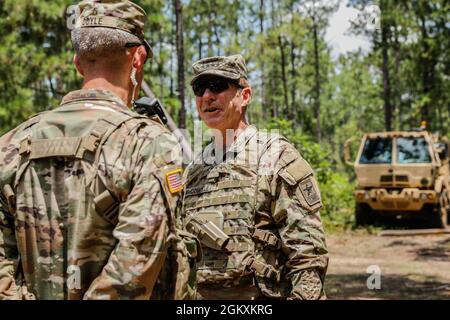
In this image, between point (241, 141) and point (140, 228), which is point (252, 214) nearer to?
point (241, 141)

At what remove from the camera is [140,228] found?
66.7 inches

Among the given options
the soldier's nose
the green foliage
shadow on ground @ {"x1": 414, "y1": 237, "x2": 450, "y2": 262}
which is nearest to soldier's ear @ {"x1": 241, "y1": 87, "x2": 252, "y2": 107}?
the soldier's nose

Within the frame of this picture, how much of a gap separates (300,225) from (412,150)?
11332 millimetres

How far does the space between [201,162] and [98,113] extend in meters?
1.20

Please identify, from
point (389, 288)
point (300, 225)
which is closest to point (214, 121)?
point (300, 225)

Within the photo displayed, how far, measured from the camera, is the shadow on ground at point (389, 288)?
736 centimetres

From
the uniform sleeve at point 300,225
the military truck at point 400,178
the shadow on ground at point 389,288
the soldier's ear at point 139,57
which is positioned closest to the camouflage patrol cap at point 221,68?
the uniform sleeve at point 300,225

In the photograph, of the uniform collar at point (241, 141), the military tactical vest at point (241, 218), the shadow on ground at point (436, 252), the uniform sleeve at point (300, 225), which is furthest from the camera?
the shadow on ground at point (436, 252)

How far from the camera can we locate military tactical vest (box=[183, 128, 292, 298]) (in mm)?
2668

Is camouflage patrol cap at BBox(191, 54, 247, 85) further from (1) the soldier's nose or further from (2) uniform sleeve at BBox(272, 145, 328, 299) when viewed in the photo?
(2) uniform sleeve at BBox(272, 145, 328, 299)

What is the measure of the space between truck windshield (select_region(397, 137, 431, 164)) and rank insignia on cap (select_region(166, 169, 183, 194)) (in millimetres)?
11831

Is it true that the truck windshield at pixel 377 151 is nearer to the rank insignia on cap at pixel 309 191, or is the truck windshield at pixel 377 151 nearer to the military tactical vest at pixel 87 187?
the rank insignia on cap at pixel 309 191

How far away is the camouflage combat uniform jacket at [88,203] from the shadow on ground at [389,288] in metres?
5.84
